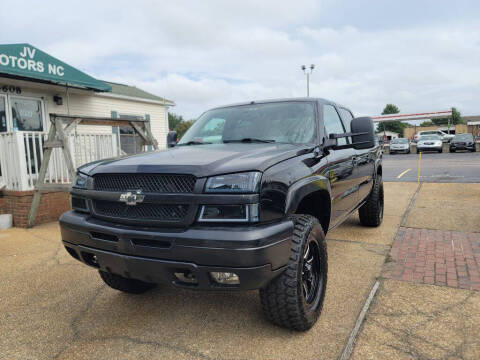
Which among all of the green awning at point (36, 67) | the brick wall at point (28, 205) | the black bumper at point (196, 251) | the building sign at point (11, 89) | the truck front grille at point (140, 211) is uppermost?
the green awning at point (36, 67)

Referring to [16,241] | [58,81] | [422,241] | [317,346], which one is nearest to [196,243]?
[317,346]

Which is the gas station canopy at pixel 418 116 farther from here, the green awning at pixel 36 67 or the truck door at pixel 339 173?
the truck door at pixel 339 173

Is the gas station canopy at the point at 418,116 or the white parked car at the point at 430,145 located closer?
the white parked car at the point at 430,145

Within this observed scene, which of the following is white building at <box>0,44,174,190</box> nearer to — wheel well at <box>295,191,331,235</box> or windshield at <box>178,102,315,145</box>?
windshield at <box>178,102,315,145</box>

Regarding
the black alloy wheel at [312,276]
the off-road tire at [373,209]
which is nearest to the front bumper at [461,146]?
the off-road tire at [373,209]

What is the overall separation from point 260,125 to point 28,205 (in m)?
4.74

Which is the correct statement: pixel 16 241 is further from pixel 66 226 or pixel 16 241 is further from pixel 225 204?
pixel 225 204

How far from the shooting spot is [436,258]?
394 cm

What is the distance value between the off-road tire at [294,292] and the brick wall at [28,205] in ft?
17.4

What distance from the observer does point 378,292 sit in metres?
3.11

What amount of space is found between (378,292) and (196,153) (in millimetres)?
1993

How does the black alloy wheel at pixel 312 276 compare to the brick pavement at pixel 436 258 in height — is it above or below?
above

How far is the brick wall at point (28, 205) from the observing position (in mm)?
6047

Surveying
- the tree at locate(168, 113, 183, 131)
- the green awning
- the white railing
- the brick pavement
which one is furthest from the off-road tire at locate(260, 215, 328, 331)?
the tree at locate(168, 113, 183, 131)
